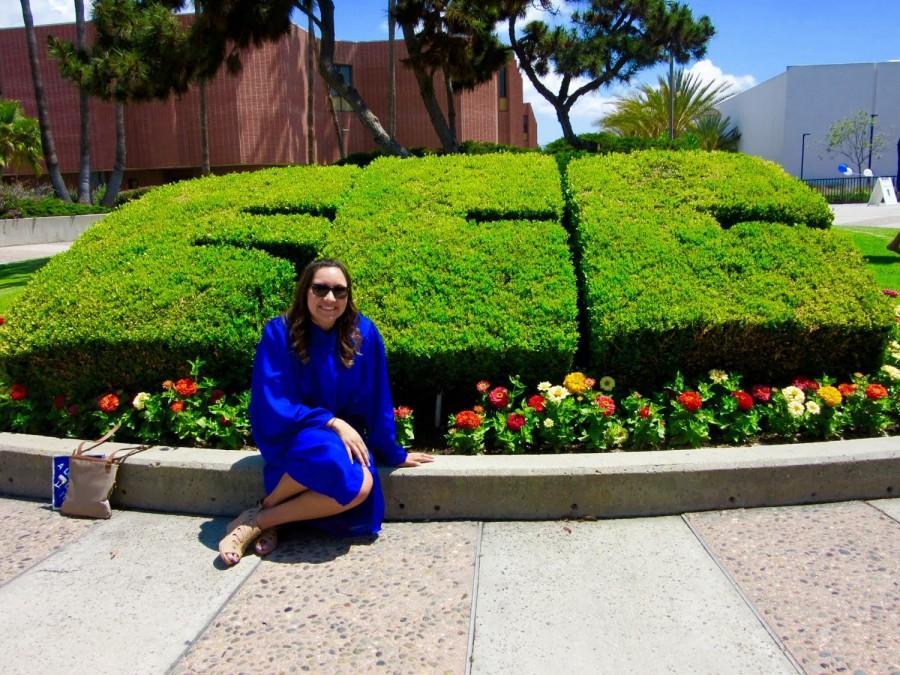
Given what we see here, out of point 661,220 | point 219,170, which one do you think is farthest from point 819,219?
point 219,170

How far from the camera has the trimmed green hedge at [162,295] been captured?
4.25 meters

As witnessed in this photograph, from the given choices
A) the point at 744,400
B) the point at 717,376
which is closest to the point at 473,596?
the point at 744,400

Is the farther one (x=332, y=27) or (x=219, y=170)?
(x=219, y=170)

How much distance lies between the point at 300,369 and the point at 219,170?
3132cm

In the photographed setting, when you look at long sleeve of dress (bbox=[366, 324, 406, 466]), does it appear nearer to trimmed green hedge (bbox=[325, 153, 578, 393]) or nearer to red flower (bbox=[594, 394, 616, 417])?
trimmed green hedge (bbox=[325, 153, 578, 393])

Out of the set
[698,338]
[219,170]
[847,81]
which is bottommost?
[698,338]

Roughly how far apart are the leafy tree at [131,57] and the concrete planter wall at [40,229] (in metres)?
3.43

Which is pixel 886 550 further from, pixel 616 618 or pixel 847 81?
pixel 847 81

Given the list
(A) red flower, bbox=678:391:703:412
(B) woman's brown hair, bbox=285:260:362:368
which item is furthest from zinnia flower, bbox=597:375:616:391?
(B) woman's brown hair, bbox=285:260:362:368

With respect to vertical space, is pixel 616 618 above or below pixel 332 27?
below

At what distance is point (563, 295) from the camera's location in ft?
14.7

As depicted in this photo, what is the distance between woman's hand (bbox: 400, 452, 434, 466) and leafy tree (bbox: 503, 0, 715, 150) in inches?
746

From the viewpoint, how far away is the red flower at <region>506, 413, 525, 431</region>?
12.1ft

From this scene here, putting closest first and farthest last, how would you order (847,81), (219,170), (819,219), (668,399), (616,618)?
(616,618) → (668,399) → (819,219) → (219,170) → (847,81)
